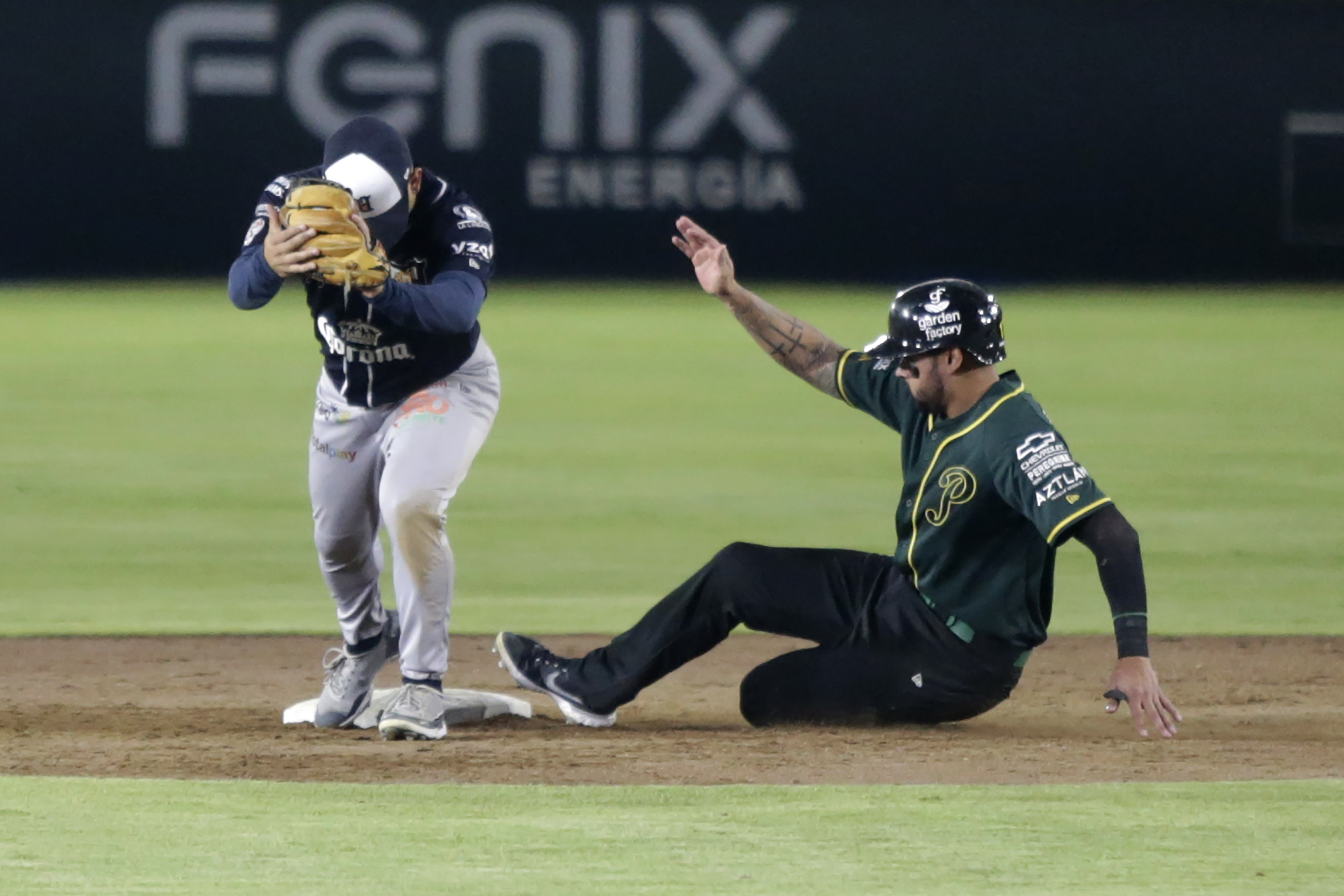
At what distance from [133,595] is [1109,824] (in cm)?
487

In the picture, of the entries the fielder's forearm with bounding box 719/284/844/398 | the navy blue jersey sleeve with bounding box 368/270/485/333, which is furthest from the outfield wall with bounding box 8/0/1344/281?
the navy blue jersey sleeve with bounding box 368/270/485/333

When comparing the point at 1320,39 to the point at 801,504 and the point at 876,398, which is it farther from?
the point at 876,398

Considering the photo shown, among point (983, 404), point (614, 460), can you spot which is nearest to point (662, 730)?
point (983, 404)

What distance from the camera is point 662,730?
5.95m

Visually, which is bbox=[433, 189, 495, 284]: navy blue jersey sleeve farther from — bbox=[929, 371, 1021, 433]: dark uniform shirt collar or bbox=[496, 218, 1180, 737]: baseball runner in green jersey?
bbox=[929, 371, 1021, 433]: dark uniform shirt collar

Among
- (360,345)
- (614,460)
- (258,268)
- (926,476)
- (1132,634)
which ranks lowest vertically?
(614,460)

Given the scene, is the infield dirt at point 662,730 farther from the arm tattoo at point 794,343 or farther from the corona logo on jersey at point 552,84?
the corona logo on jersey at point 552,84

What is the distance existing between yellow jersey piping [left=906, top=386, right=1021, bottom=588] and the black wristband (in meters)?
0.65

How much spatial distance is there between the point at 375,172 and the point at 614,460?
6.63m

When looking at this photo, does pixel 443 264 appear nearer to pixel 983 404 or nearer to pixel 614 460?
pixel 983 404

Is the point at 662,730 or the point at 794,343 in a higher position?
the point at 794,343

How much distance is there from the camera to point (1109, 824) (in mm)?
4613

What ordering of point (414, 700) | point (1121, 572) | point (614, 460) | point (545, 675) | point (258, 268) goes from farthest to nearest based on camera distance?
point (614, 460) → point (545, 675) → point (414, 700) → point (258, 268) → point (1121, 572)

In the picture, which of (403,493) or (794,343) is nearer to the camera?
(403,493)
